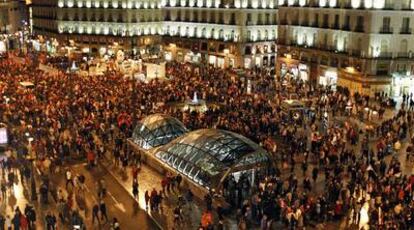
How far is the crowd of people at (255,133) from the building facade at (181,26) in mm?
18339

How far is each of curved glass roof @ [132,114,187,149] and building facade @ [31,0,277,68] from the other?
46730 millimetres

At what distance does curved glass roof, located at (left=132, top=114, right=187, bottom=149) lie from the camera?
118 feet

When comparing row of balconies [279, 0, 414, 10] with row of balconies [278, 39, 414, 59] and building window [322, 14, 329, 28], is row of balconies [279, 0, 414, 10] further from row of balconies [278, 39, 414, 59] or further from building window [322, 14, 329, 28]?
row of balconies [278, 39, 414, 59]

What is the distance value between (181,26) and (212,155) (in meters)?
65.0

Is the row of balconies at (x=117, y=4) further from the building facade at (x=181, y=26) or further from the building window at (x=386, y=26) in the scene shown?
the building window at (x=386, y=26)

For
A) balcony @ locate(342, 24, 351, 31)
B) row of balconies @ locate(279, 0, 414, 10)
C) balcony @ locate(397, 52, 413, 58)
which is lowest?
balcony @ locate(397, 52, 413, 58)

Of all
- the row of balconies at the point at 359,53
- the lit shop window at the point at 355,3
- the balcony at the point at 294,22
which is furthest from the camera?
the balcony at the point at 294,22

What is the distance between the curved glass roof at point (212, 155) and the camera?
1153 inches

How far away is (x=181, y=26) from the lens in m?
92.6

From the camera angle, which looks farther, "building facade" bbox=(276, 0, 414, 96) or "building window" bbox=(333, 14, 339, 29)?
"building window" bbox=(333, 14, 339, 29)

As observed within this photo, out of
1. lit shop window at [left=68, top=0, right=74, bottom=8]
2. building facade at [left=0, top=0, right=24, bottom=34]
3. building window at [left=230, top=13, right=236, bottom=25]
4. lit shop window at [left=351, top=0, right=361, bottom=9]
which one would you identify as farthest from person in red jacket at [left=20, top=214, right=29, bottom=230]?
building facade at [left=0, top=0, right=24, bottom=34]

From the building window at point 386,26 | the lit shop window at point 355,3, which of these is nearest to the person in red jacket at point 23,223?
the building window at point 386,26

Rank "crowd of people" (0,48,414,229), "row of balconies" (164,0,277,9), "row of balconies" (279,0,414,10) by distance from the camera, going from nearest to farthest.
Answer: "crowd of people" (0,48,414,229) → "row of balconies" (279,0,414,10) → "row of balconies" (164,0,277,9)

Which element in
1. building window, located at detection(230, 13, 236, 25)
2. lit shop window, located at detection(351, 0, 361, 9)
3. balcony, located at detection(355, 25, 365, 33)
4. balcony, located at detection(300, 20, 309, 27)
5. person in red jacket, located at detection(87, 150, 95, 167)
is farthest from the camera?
building window, located at detection(230, 13, 236, 25)
